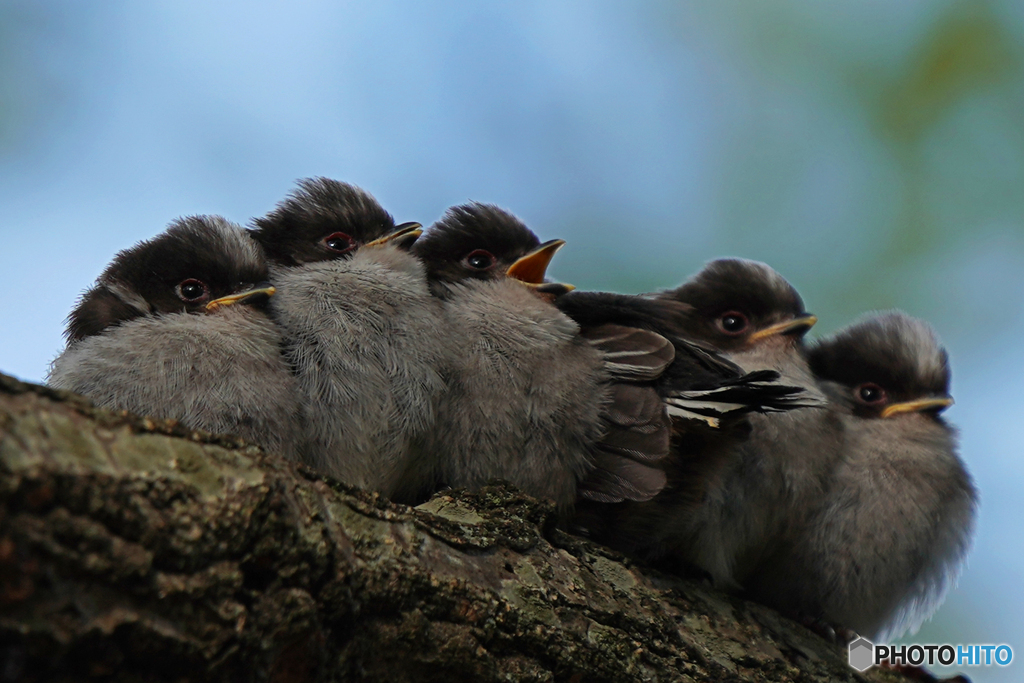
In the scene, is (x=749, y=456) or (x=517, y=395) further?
(x=749, y=456)

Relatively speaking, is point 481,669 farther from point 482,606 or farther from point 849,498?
point 849,498

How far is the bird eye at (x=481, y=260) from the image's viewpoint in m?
4.32

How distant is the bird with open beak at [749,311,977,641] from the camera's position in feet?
14.2

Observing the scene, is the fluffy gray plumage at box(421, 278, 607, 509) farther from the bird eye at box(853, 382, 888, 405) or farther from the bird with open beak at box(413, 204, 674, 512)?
the bird eye at box(853, 382, 888, 405)

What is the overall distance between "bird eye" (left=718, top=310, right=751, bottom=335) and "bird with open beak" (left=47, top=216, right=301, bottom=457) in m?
2.45

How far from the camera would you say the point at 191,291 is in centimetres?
361

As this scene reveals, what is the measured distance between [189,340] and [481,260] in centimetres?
148

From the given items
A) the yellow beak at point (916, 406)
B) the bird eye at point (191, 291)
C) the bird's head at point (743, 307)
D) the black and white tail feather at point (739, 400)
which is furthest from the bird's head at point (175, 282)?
the yellow beak at point (916, 406)

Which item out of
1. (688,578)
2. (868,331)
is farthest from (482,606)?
(868,331)

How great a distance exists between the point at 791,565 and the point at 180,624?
3.27 m

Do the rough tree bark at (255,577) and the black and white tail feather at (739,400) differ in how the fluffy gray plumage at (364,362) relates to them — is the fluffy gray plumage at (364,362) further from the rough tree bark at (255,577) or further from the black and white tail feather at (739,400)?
the black and white tail feather at (739,400)

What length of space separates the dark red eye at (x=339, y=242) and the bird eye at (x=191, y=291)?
2.15 ft

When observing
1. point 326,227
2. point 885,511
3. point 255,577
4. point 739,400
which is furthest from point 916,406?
point 255,577

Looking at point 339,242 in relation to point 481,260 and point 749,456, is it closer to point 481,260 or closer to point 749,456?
point 481,260
